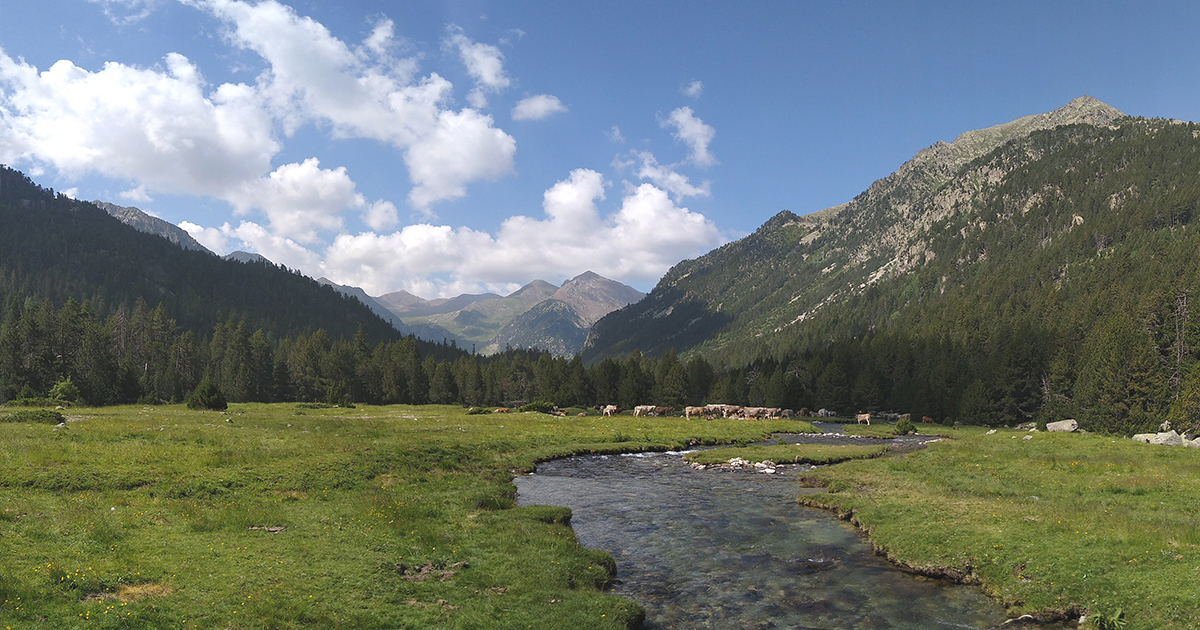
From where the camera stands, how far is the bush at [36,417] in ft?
165

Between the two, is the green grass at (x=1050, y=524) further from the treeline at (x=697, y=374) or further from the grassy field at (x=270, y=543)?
the treeline at (x=697, y=374)

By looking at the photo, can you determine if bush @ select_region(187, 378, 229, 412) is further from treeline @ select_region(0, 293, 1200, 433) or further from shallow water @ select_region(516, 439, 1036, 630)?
shallow water @ select_region(516, 439, 1036, 630)

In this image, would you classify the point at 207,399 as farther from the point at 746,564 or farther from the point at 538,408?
the point at 746,564

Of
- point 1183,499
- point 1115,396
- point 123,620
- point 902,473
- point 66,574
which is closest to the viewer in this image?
point 123,620

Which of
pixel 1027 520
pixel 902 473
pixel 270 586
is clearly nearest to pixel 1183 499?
pixel 1027 520

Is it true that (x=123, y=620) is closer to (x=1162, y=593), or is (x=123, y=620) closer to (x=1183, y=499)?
(x=1162, y=593)

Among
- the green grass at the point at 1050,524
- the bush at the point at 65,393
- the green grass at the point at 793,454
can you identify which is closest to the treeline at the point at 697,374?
the bush at the point at 65,393

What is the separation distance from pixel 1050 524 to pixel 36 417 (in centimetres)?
7782

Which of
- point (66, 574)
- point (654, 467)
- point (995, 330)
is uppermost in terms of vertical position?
point (995, 330)

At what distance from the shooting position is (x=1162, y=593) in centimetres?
1700

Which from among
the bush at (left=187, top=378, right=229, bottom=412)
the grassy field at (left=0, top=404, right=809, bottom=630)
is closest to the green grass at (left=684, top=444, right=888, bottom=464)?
the grassy field at (left=0, top=404, right=809, bottom=630)

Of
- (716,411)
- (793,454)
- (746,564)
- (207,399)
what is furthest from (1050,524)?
(207,399)

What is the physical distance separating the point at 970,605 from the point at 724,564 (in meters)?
8.98

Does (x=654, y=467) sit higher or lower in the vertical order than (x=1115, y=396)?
lower
